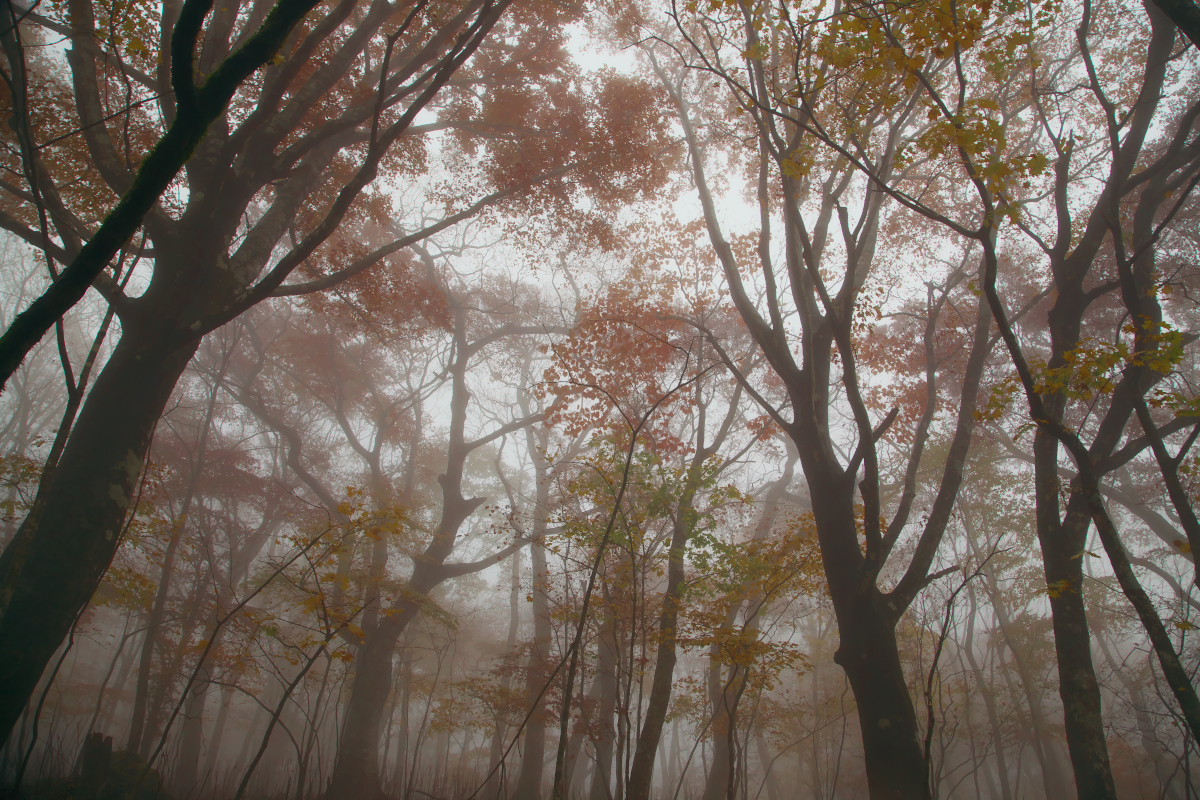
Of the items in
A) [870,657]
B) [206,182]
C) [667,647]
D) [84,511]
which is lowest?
[870,657]

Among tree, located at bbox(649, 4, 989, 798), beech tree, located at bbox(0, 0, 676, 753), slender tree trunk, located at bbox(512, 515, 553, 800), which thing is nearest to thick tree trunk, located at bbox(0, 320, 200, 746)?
beech tree, located at bbox(0, 0, 676, 753)

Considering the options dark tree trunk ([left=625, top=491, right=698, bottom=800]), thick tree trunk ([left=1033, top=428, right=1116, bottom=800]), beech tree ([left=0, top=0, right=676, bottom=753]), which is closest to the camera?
beech tree ([left=0, top=0, right=676, bottom=753])

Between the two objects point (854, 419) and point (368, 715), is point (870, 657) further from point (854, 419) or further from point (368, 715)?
point (368, 715)

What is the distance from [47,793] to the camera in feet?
21.1

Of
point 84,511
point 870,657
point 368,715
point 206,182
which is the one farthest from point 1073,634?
point 368,715

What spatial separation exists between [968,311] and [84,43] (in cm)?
1232

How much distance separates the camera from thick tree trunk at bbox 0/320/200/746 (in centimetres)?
310

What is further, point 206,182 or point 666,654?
point 666,654

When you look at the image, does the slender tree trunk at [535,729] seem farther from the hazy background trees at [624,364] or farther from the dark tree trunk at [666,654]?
A: the dark tree trunk at [666,654]

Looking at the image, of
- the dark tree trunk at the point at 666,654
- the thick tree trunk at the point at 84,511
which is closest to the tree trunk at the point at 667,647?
the dark tree trunk at the point at 666,654

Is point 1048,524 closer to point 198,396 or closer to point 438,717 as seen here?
point 438,717

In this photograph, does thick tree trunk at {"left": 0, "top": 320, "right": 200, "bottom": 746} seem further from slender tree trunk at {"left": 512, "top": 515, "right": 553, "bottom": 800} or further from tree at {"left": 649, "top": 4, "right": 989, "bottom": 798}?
slender tree trunk at {"left": 512, "top": 515, "right": 553, "bottom": 800}

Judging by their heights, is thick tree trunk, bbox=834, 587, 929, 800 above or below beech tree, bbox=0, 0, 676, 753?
below

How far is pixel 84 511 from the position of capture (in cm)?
340
